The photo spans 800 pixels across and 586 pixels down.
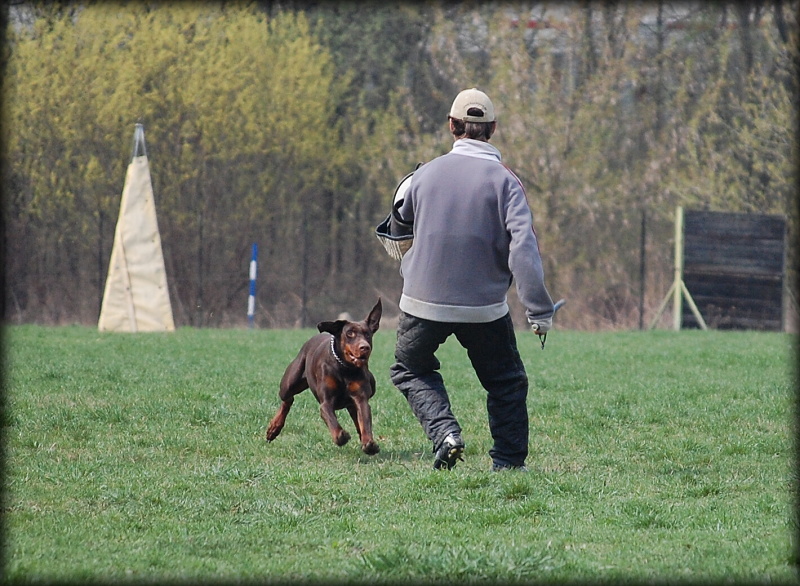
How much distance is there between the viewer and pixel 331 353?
23.1ft

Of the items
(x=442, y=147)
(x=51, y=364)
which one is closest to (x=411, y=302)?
(x=51, y=364)

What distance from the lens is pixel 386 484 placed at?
6.20 m

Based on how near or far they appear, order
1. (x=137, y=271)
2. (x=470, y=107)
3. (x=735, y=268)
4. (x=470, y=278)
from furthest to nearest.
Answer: (x=735, y=268) → (x=137, y=271) → (x=470, y=107) → (x=470, y=278)

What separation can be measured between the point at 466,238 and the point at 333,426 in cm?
154

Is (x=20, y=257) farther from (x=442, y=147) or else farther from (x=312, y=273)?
(x=442, y=147)

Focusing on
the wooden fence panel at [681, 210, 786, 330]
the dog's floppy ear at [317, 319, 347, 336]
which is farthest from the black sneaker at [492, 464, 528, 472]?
the wooden fence panel at [681, 210, 786, 330]

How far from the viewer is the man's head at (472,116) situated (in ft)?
21.2

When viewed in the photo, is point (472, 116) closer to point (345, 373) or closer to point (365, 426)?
point (345, 373)

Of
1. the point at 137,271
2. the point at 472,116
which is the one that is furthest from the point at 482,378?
the point at 137,271

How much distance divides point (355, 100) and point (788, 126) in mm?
13102

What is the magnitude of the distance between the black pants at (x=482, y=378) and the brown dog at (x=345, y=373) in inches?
13.7

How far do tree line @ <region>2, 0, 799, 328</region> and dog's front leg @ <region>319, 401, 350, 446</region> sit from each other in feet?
58.8

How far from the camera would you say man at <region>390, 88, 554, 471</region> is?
6242 millimetres

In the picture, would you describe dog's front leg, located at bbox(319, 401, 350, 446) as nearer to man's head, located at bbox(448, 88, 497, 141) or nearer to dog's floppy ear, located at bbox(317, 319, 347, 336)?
dog's floppy ear, located at bbox(317, 319, 347, 336)
